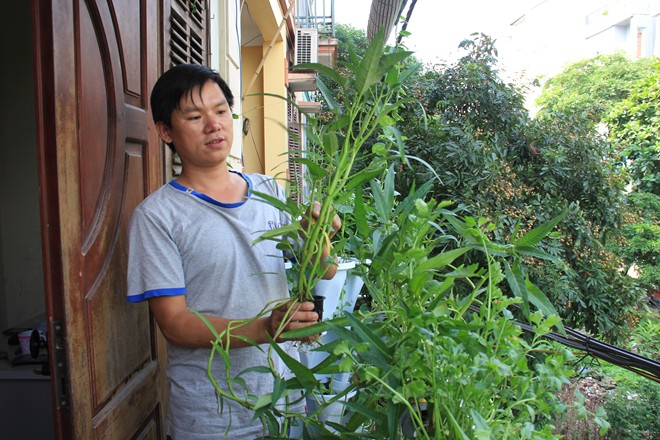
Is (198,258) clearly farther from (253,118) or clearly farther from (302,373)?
(253,118)

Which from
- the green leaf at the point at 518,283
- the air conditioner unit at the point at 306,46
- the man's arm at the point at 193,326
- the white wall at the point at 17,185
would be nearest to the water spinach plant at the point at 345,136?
the man's arm at the point at 193,326

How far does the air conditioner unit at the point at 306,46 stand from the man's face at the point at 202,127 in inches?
234

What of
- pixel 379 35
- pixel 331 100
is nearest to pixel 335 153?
pixel 331 100

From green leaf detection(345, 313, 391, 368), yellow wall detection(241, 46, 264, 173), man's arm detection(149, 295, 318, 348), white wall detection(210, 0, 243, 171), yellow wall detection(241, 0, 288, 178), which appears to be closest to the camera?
green leaf detection(345, 313, 391, 368)

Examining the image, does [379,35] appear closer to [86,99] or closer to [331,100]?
[331,100]

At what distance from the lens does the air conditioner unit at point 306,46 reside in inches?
277

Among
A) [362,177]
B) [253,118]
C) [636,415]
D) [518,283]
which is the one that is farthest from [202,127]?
[253,118]

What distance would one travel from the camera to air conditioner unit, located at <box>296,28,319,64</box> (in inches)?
277

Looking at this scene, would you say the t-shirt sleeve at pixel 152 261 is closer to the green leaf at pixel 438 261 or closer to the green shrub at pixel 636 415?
the green leaf at pixel 438 261

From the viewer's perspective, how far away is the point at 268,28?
5.29 meters

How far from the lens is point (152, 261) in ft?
3.74

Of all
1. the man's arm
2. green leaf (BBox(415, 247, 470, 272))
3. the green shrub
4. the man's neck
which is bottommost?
the green shrub

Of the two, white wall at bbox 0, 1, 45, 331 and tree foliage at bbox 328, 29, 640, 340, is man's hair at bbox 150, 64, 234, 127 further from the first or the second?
tree foliage at bbox 328, 29, 640, 340

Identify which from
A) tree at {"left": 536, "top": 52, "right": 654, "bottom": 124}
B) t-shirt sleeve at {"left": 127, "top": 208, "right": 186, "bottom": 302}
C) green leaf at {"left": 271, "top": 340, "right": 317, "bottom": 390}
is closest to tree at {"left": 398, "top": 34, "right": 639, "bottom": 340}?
t-shirt sleeve at {"left": 127, "top": 208, "right": 186, "bottom": 302}
